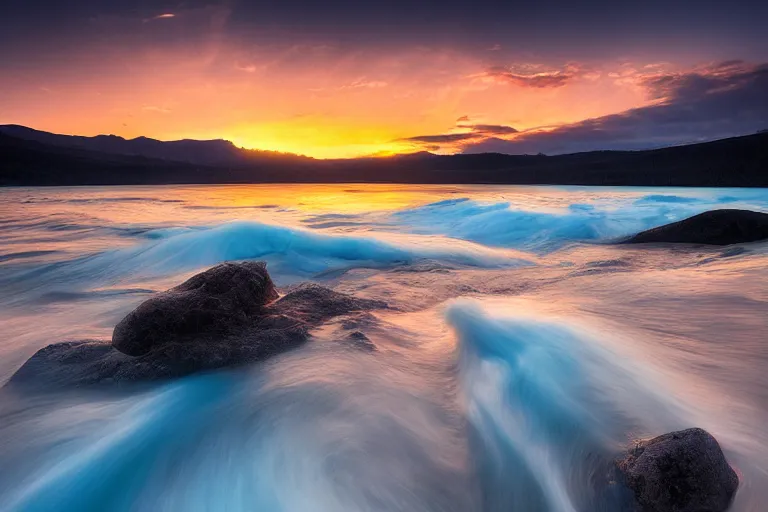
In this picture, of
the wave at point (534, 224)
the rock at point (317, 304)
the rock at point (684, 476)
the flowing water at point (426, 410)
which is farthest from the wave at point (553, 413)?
the wave at point (534, 224)

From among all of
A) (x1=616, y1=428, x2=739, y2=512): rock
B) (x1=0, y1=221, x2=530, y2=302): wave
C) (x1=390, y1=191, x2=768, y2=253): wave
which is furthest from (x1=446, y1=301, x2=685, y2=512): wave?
(x1=390, y1=191, x2=768, y2=253): wave

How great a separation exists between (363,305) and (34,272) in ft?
24.3

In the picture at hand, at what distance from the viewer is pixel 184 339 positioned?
12.9 ft

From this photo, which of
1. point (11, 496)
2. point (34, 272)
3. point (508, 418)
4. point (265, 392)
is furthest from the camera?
point (34, 272)

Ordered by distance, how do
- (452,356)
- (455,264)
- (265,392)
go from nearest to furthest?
(265,392)
(452,356)
(455,264)

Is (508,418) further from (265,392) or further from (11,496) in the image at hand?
(11,496)

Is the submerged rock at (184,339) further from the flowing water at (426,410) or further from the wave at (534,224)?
the wave at (534,224)

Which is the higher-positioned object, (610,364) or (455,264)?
(610,364)

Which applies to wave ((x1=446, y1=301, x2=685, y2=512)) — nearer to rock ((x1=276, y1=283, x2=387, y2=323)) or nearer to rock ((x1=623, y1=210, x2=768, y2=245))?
rock ((x1=276, y1=283, x2=387, y2=323))

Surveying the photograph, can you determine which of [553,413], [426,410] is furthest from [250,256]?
[553,413]

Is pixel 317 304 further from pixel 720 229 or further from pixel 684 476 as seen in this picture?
pixel 720 229

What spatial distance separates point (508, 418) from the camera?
10.7 feet

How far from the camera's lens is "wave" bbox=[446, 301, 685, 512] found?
2600 mm

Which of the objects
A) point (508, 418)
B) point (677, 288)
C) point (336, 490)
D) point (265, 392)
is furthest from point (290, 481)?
point (677, 288)
